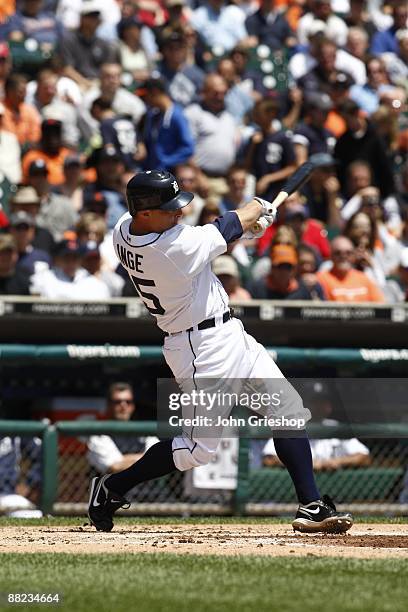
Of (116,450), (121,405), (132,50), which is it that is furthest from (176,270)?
(132,50)

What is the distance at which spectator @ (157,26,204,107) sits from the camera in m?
13.5

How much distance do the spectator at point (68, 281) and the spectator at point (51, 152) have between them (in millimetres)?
1904

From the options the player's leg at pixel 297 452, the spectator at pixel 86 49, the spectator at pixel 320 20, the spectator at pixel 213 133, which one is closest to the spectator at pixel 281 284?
the spectator at pixel 213 133

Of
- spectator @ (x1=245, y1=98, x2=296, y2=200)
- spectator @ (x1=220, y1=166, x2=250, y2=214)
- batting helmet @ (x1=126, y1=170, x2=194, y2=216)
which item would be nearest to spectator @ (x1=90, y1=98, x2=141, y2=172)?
spectator @ (x1=220, y1=166, x2=250, y2=214)

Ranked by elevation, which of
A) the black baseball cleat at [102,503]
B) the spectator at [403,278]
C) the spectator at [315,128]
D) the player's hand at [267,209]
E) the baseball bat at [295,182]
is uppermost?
the player's hand at [267,209]

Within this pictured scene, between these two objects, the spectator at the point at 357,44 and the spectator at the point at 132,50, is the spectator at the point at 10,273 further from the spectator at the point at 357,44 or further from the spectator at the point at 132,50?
the spectator at the point at 357,44

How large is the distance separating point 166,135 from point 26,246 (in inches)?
95.3

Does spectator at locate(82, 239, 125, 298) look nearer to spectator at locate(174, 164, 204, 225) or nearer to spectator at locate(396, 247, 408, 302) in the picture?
spectator at locate(174, 164, 204, 225)

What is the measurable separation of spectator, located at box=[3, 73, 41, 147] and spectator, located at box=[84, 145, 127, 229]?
0.95m

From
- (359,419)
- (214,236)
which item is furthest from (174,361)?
(359,419)

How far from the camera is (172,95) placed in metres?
13.6

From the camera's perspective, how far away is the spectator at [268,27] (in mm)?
15633

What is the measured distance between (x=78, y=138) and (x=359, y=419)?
5.01 metres

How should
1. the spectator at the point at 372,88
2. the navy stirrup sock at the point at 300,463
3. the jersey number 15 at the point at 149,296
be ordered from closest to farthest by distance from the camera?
the jersey number 15 at the point at 149,296
the navy stirrup sock at the point at 300,463
the spectator at the point at 372,88
